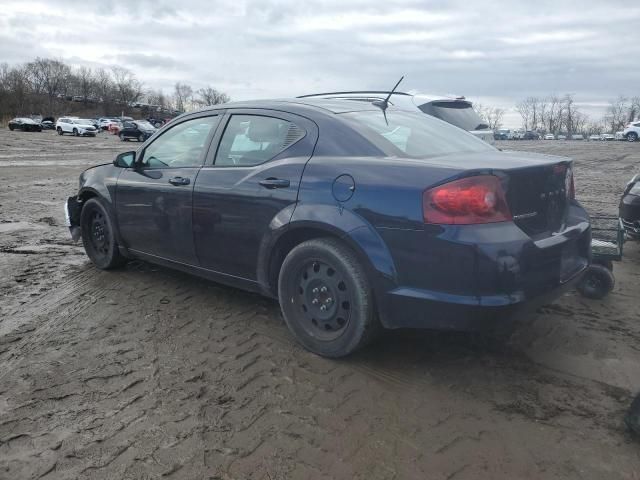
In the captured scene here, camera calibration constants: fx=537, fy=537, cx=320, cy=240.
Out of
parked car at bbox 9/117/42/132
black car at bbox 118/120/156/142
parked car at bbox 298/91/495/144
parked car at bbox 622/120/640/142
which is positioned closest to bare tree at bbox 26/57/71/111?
parked car at bbox 9/117/42/132

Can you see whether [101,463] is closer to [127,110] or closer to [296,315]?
[296,315]

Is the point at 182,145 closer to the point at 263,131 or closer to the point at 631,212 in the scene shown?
the point at 263,131

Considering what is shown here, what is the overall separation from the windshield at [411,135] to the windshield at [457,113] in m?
3.15

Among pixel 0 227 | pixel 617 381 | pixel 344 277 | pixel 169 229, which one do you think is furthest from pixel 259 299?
pixel 0 227

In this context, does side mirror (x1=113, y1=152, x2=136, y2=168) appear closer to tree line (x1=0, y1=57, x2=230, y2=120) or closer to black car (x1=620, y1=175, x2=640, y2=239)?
black car (x1=620, y1=175, x2=640, y2=239)

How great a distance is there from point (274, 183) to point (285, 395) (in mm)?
1341

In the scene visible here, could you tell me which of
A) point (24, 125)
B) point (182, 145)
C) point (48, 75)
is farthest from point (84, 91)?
point (182, 145)

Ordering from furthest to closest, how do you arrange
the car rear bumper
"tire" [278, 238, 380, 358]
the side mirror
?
the side mirror, "tire" [278, 238, 380, 358], the car rear bumper

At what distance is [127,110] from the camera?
10562cm

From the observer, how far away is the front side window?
13.6ft

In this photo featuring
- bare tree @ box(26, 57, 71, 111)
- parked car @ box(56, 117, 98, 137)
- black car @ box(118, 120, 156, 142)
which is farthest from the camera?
bare tree @ box(26, 57, 71, 111)

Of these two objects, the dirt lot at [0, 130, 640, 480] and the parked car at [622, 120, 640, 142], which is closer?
the dirt lot at [0, 130, 640, 480]

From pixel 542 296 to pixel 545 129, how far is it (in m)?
128

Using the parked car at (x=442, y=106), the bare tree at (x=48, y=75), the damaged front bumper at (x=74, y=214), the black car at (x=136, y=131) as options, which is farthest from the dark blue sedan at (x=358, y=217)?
the bare tree at (x=48, y=75)
